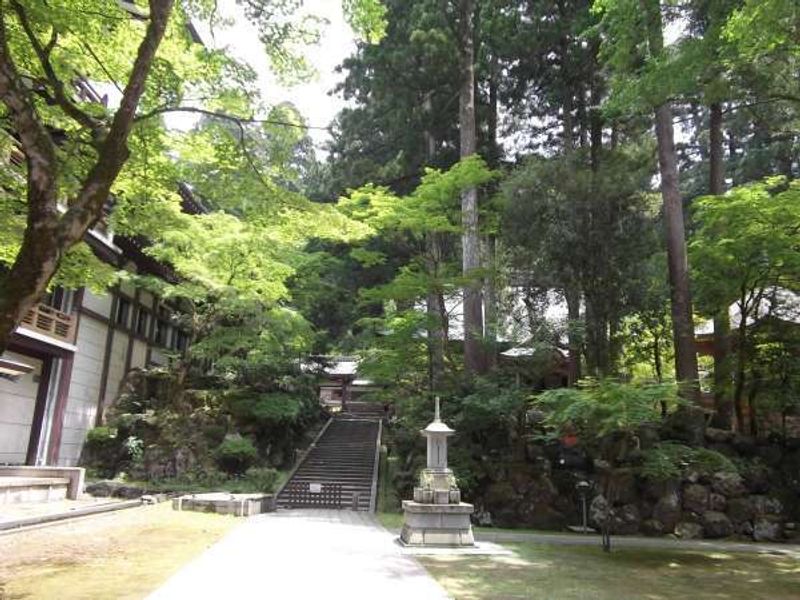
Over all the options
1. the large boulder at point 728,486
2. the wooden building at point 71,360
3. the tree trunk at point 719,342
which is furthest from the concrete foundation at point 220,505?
the tree trunk at point 719,342

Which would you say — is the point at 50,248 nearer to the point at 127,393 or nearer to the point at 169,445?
the point at 169,445

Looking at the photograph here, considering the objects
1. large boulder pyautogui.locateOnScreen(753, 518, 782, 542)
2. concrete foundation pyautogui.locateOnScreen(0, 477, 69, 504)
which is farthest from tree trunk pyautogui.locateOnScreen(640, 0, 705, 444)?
concrete foundation pyautogui.locateOnScreen(0, 477, 69, 504)

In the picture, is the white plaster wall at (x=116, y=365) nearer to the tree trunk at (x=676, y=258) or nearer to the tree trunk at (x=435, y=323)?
the tree trunk at (x=435, y=323)

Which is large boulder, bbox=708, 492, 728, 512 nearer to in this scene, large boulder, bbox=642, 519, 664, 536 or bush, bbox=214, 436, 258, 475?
large boulder, bbox=642, 519, 664, 536

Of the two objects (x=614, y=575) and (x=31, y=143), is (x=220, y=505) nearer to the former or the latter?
(x=614, y=575)

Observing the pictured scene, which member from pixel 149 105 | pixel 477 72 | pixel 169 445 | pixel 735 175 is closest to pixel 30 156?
pixel 149 105

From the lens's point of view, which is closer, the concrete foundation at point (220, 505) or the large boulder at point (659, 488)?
the concrete foundation at point (220, 505)

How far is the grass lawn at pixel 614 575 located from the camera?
7668mm

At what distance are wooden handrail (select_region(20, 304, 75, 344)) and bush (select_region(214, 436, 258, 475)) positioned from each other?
581cm

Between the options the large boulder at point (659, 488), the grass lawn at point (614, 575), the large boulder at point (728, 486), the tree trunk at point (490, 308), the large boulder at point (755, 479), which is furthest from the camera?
the tree trunk at point (490, 308)

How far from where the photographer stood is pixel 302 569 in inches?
324

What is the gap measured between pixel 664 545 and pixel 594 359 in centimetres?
523

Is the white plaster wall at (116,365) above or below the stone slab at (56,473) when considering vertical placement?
above

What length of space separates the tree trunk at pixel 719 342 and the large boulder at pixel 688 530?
12.9ft
